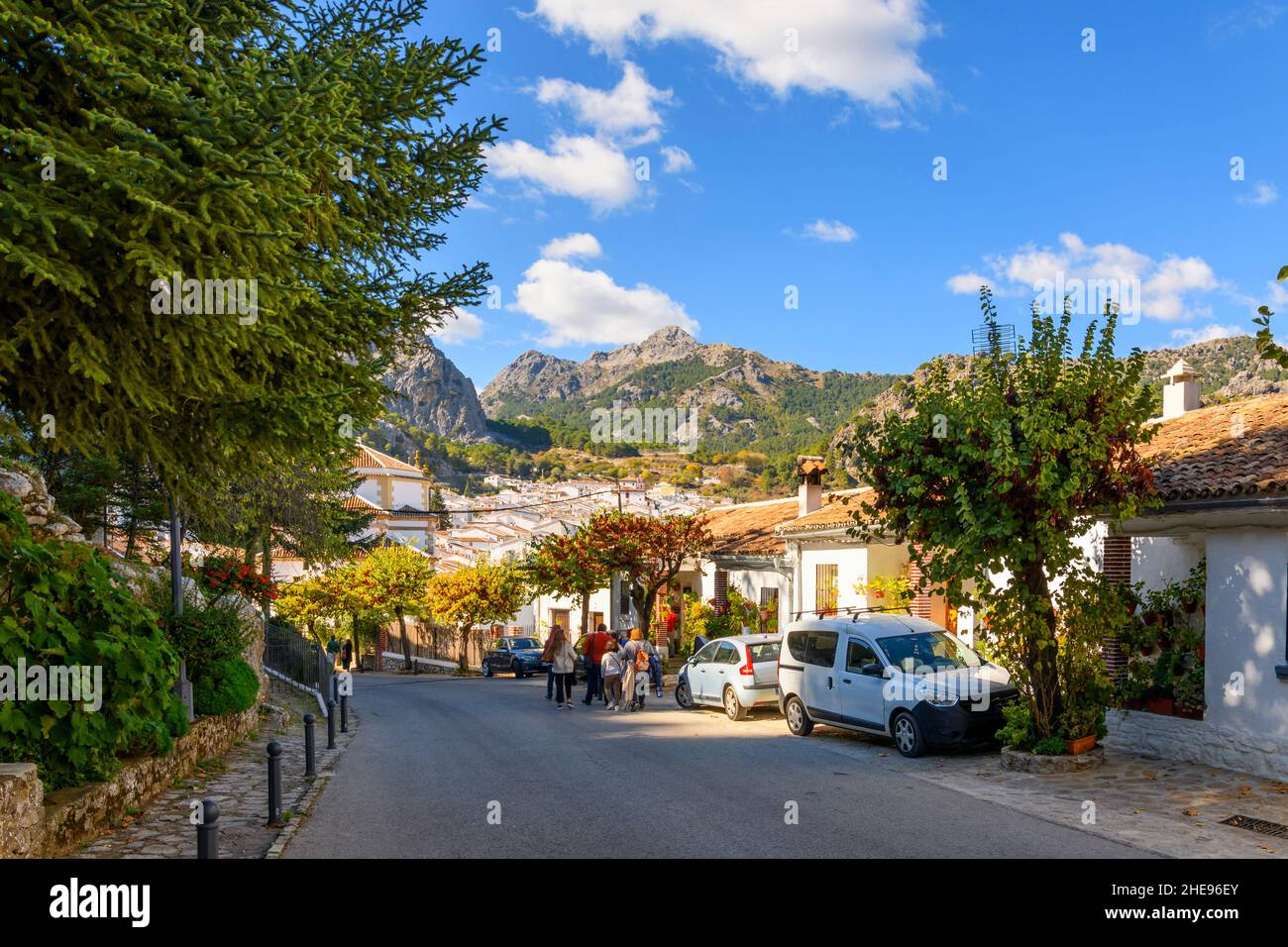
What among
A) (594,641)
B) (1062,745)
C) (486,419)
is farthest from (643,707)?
(486,419)

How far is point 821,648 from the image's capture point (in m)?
14.5

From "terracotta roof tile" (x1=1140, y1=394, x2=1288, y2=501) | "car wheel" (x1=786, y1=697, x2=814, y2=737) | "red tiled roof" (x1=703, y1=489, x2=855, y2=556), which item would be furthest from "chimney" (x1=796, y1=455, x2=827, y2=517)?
"car wheel" (x1=786, y1=697, x2=814, y2=737)

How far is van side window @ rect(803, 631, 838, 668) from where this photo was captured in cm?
1418

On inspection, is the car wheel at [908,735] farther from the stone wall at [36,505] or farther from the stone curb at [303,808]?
the stone wall at [36,505]

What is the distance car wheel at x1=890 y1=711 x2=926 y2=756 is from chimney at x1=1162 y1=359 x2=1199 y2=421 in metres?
8.75

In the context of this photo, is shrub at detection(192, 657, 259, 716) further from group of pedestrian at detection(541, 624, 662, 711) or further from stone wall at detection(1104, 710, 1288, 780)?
stone wall at detection(1104, 710, 1288, 780)

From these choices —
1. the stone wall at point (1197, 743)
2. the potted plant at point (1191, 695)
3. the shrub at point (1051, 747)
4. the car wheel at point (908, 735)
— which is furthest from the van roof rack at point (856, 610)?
the potted plant at point (1191, 695)

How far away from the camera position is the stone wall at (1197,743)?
416 inches

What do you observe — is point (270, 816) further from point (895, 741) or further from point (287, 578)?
point (287, 578)

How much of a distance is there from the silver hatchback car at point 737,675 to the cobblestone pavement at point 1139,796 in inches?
167

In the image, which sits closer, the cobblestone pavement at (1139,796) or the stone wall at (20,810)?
the stone wall at (20,810)

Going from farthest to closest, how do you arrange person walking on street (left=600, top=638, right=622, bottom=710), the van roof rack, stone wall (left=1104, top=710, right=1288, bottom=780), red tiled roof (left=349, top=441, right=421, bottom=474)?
red tiled roof (left=349, top=441, right=421, bottom=474) → person walking on street (left=600, top=638, right=622, bottom=710) → the van roof rack → stone wall (left=1104, top=710, right=1288, bottom=780)

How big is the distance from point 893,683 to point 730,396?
105m
